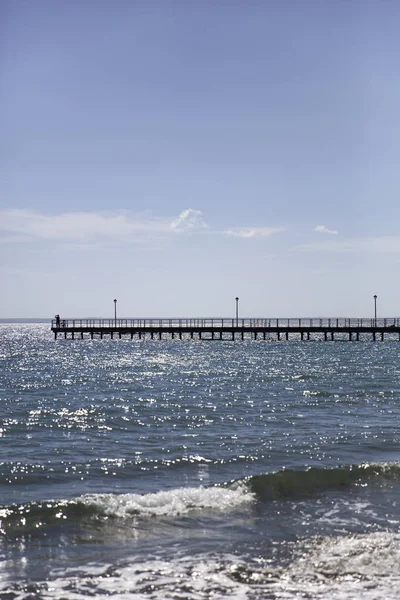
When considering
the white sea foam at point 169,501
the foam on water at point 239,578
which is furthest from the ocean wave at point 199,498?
the foam on water at point 239,578

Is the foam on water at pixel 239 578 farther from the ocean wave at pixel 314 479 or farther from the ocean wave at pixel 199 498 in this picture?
the ocean wave at pixel 314 479

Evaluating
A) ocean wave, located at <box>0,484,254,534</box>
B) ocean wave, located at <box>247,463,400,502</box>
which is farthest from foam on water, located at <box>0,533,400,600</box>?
ocean wave, located at <box>247,463,400,502</box>

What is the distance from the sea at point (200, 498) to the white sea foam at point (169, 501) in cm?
4

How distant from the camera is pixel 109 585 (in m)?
8.84

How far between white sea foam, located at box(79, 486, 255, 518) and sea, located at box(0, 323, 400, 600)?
0.14 ft

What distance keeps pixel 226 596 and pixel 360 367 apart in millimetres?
40494

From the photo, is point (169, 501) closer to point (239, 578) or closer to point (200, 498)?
point (200, 498)

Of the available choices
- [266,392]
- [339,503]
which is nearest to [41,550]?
[339,503]

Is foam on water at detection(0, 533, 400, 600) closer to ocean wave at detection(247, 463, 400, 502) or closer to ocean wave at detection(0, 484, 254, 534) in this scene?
ocean wave at detection(0, 484, 254, 534)

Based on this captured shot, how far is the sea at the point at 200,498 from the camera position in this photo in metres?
9.12

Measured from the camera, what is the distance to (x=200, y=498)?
13180 mm

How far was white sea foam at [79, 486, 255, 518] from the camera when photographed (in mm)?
12297

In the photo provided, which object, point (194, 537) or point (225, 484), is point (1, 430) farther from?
point (194, 537)

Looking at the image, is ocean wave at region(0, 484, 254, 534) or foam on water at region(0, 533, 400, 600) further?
ocean wave at region(0, 484, 254, 534)
